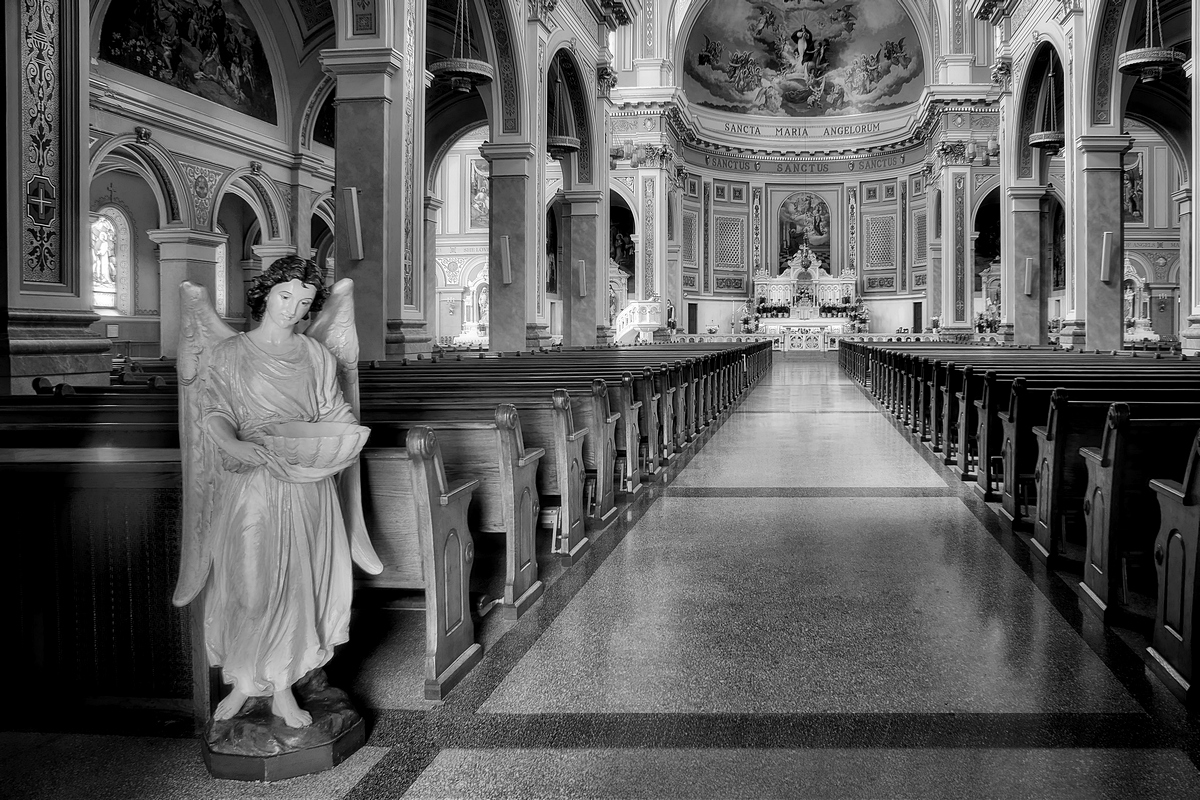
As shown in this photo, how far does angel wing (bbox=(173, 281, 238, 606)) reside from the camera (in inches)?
88.4

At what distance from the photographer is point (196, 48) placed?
14.8 metres

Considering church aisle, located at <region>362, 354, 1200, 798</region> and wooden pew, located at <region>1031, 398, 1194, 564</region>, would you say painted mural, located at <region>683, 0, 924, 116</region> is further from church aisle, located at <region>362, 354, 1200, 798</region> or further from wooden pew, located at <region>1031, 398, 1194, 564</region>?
church aisle, located at <region>362, 354, 1200, 798</region>

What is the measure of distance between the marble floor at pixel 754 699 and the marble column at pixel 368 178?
5.19 meters

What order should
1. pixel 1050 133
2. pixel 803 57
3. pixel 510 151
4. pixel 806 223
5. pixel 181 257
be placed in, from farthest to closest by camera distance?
pixel 806 223
pixel 803 57
pixel 181 257
pixel 1050 133
pixel 510 151

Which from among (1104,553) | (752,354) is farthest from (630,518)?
(752,354)

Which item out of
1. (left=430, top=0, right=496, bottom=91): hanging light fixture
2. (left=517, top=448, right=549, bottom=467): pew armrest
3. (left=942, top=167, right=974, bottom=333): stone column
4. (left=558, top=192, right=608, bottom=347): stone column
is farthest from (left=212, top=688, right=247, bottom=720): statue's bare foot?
(left=942, top=167, right=974, bottom=333): stone column

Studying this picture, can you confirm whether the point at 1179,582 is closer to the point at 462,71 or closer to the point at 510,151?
Result: the point at 462,71

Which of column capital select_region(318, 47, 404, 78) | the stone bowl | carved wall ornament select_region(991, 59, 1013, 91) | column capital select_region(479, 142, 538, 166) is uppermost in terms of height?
carved wall ornament select_region(991, 59, 1013, 91)

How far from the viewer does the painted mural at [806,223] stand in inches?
1353

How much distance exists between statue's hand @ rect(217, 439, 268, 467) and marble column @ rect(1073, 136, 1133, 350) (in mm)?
13978

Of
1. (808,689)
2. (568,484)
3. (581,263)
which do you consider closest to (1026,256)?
(581,263)

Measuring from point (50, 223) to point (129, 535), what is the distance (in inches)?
167

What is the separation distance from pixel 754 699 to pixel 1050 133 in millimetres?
14114

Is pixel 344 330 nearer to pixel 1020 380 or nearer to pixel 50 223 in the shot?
pixel 1020 380
